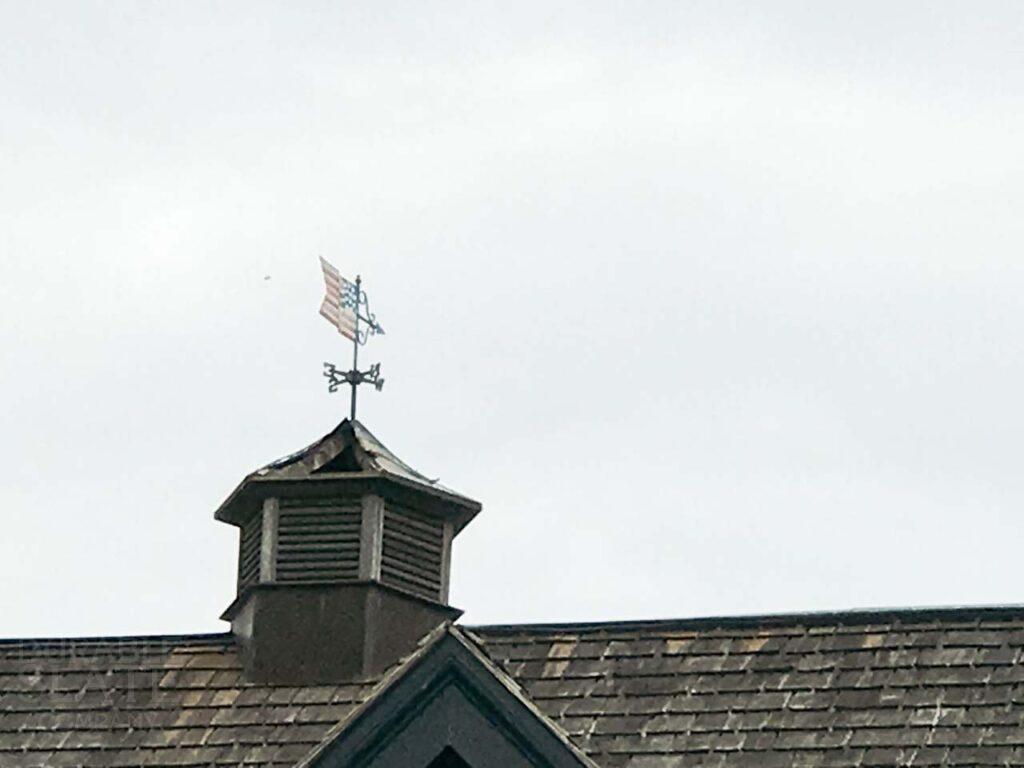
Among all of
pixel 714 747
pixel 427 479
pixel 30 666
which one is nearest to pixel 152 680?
pixel 30 666

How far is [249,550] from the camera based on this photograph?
994 inches

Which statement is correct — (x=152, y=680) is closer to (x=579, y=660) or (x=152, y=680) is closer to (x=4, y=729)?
(x=4, y=729)

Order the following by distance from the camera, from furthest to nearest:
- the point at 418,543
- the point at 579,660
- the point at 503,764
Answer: the point at 418,543, the point at 579,660, the point at 503,764

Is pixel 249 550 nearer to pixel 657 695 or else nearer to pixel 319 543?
pixel 319 543

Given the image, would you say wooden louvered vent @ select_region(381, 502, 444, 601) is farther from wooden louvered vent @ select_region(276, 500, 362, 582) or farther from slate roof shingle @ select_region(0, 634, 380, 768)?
slate roof shingle @ select_region(0, 634, 380, 768)

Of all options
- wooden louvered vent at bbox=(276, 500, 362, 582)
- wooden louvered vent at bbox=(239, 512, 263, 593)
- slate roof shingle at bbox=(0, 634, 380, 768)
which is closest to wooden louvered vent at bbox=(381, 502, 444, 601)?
wooden louvered vent at bbox=(276, 500, 362, 582)

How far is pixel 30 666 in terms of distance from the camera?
79.2 feet

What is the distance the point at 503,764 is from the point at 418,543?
4407 millimetres

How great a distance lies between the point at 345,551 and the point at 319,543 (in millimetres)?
202

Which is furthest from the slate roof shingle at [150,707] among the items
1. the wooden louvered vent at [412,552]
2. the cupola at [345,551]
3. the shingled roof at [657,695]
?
the wooden louvered vent at [412,552]

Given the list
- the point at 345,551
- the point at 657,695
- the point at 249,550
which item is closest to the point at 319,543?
the point at 345,551

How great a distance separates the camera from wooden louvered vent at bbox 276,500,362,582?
24.8 m

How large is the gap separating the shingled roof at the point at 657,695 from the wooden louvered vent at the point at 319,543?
34.9 inches

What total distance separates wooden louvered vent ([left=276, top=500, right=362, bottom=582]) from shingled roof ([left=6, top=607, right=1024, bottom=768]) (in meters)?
0.89
